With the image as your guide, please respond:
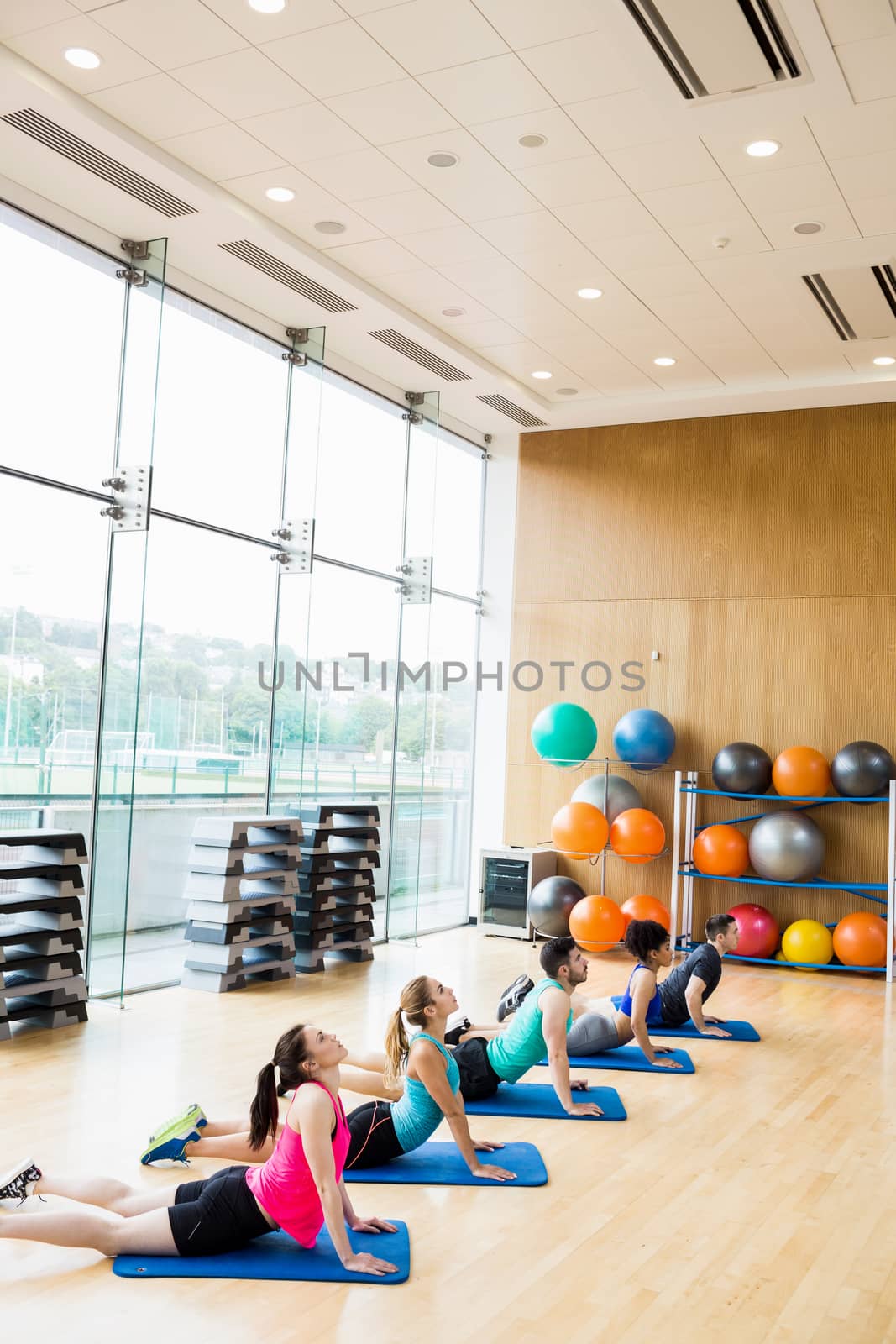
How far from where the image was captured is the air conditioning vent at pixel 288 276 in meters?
6.08

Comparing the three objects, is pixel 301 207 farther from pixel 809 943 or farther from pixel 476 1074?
pixel 809 943

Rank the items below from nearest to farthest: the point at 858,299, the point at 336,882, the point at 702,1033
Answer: the point at 702,1033 → the point at 858,299 → the point at 336,882

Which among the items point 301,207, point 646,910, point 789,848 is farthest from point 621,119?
point 646,910

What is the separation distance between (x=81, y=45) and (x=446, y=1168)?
436cm

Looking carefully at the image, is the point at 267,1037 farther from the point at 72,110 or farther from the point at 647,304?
the point at 647,304

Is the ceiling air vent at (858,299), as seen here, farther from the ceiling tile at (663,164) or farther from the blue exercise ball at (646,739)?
the blue exercise ball at (646,739)

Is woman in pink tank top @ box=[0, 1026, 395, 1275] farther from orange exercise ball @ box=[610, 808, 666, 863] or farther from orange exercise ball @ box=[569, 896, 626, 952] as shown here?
orange exercise ball @ box=[610, 808, 666, 863]

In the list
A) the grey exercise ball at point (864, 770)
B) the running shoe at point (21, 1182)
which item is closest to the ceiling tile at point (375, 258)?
the grey exercise ball at point (864, 770)

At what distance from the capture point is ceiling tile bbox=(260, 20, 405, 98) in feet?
14.1

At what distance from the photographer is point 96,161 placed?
5.18 metres

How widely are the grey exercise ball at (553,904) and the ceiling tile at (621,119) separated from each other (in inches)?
199

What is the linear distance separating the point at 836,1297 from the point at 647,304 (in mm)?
5295

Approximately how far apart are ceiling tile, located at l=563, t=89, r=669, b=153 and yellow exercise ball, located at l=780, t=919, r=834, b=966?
494cm

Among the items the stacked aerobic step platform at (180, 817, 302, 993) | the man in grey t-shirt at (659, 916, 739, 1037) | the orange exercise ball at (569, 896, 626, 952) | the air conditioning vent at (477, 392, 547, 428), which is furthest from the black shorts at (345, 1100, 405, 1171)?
the air conditioning vent at (477, 392, 547, 428)
